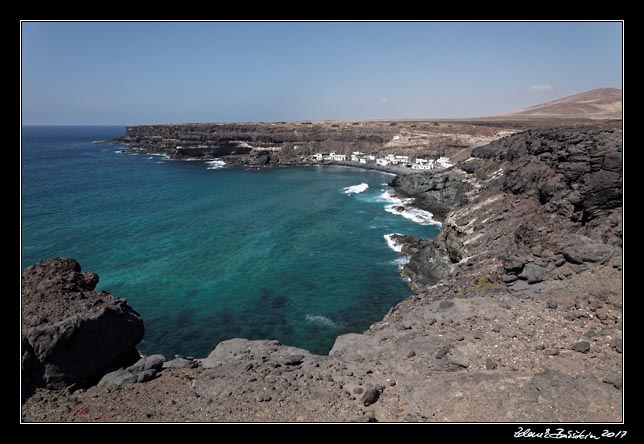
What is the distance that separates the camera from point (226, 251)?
47031mm

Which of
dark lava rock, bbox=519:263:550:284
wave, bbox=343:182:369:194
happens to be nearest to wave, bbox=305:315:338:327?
dark lava rock, bbox=519:263:550:284

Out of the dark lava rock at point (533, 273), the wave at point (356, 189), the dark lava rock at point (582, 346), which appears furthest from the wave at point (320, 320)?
the wave at point (356, 189)

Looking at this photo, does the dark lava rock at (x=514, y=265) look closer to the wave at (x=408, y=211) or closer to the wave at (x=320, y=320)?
the wave at (x=320, y=320)

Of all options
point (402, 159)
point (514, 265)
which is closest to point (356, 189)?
point (402, 159)

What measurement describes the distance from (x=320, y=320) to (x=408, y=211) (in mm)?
38251

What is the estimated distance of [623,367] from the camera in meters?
12.0

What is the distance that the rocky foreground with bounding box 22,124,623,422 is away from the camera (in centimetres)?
1220

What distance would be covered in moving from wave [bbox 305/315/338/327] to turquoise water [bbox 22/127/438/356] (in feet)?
0.53

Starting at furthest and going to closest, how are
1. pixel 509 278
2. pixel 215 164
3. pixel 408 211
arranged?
pixel 215 164, pixel 408 211, pixel 509 278

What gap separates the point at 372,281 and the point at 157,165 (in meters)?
98.7

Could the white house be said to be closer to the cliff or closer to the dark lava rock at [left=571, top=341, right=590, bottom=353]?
the cliff

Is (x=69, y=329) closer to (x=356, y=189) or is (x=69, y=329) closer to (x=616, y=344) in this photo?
(x=616, y=344)

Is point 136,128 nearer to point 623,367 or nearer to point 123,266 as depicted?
point 123,266

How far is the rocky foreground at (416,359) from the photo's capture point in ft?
40.0
